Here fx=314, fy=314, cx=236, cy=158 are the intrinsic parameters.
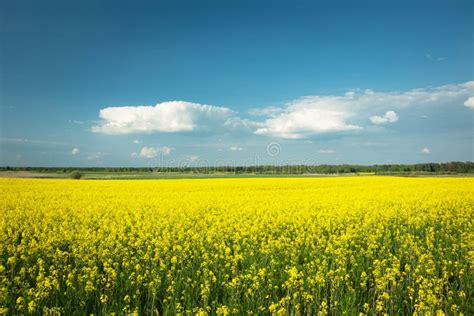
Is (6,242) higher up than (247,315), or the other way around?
(6,242)

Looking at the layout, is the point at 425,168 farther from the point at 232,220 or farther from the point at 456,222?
the point at 232,220

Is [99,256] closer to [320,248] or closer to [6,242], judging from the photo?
[6,242]

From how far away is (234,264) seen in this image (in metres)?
6.39

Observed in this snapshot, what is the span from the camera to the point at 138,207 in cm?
1399

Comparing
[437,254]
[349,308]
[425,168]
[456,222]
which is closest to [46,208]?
[349,308]

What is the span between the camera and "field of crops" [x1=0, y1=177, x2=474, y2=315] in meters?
5.16

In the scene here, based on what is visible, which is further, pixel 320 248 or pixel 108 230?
pixel 108 230

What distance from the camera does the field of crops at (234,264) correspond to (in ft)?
16.9

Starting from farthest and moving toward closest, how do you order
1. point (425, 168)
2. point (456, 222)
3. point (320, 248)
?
point (425, 168), point (456, 222), point (320, 248)

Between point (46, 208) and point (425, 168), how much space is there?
10441cm

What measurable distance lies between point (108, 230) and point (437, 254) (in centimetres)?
914

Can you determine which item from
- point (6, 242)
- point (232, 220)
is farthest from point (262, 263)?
point (6, 242)

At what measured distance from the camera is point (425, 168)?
94.9 meters

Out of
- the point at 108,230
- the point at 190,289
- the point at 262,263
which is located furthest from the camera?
the point at 108,230
